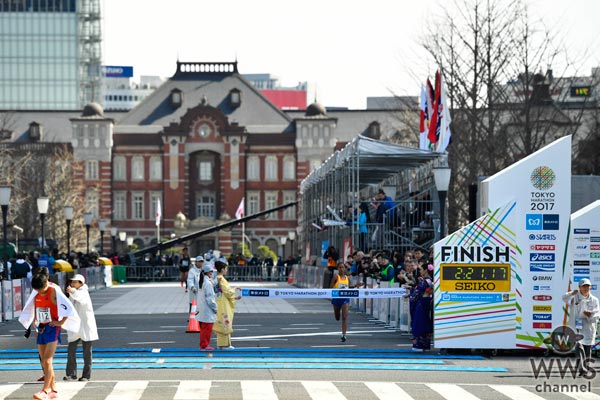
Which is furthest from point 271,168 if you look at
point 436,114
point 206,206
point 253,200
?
point 436,114

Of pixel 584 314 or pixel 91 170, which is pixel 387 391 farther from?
pixel 91 170

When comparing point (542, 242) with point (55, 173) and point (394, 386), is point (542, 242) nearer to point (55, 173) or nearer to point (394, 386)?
point (394, 386)

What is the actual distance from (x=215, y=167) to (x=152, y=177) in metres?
5.30

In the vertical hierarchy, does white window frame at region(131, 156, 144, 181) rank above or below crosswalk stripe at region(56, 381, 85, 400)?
above

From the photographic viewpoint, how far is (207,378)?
17.9m

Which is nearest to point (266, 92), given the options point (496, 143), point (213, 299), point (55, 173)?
point (55, 173)

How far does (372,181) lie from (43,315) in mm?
30841

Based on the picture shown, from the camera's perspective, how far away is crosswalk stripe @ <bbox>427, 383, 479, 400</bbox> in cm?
1606

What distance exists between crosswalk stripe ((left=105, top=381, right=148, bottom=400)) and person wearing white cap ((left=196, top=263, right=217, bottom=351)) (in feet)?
15.6

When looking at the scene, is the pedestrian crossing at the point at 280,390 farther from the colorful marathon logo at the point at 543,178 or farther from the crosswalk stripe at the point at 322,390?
the colorful marathon logo at the point at 543,178

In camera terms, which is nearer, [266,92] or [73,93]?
[73,93]

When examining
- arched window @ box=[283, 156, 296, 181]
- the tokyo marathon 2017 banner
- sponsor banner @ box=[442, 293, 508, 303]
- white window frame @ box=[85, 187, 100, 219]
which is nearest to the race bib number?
the tokyo marathon 2017 banner

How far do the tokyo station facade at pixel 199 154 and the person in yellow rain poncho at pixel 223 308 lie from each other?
87.7 m

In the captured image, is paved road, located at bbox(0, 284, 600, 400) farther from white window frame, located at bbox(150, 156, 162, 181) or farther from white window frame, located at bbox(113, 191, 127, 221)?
white window frame, located at bbox(113, 191, 127, 221)
